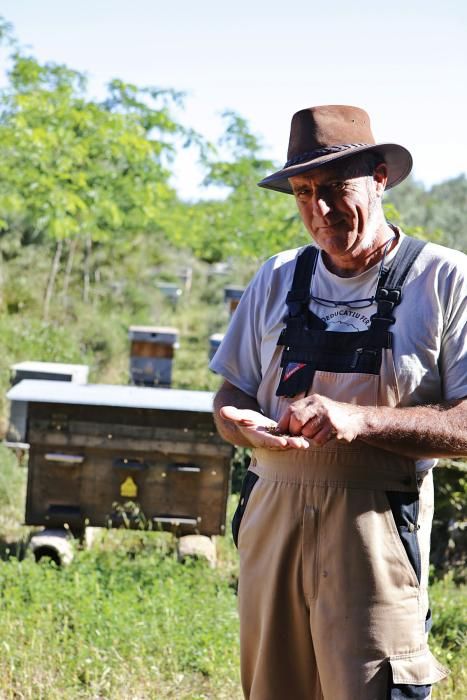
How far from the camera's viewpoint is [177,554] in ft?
18.9

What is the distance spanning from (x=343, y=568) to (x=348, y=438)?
35 centimetres

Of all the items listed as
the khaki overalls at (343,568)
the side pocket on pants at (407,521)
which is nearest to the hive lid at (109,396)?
the khaki overalls at (343,568)

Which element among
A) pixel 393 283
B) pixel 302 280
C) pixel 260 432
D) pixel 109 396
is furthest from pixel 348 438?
pixel 109 396

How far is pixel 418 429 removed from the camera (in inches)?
87.7

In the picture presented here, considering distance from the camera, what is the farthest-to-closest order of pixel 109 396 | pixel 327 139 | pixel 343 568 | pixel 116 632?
pixel 109 396 → pixel 116 632 → pixel 327 139 → pixel 343 568

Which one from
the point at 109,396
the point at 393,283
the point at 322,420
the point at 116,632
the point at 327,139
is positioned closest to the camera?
the point at 322,420

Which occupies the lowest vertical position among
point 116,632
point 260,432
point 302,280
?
point 116,632

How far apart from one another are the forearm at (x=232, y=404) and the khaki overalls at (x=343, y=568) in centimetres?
15

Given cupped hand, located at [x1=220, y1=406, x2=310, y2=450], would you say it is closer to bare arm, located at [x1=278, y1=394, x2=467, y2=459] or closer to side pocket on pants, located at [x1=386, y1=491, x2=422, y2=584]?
bare arm, located at [x1=278, y1=394, x2=467, y2=459]

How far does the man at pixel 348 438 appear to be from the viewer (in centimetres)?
224

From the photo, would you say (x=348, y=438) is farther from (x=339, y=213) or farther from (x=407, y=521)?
(x=339, y=213)

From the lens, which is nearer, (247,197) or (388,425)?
(388,425)

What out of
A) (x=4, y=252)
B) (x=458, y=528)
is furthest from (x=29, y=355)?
(x=458, y=528)

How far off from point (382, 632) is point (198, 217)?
14.8 m
